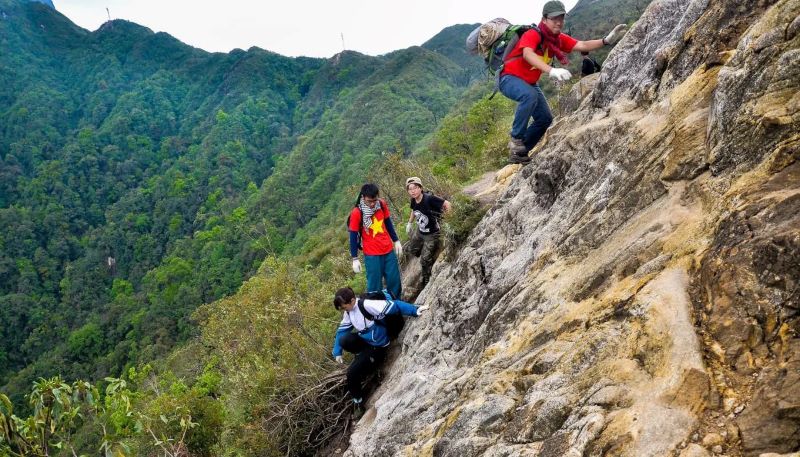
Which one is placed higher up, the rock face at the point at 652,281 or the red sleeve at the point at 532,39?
the red sleeve at the point at 532,39

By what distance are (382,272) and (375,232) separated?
70 centimetres

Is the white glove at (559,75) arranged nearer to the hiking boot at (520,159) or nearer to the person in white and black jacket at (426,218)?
the hiking boot at (520,159)

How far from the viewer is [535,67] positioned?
6562mm

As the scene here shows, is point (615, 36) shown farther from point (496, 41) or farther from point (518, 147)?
point (518, 147)

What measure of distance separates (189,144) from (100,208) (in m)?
31.4

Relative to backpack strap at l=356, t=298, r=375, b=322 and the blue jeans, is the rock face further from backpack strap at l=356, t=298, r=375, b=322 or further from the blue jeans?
backpack strap at l=356, t=298, r=375, b=322

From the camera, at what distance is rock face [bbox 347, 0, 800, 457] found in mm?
2781

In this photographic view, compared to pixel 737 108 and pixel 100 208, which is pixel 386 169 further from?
pixel 100 208

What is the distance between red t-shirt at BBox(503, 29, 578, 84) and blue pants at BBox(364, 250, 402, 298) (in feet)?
10.8

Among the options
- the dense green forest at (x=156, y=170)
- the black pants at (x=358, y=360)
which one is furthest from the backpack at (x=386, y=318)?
the dense green forest at (x=156, y=170)

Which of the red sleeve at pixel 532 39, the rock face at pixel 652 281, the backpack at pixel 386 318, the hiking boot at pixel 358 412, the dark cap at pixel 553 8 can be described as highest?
the dark cap at pixel 553 8

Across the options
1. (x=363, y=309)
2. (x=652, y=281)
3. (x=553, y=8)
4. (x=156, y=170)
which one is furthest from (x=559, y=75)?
(x=156, y=170)

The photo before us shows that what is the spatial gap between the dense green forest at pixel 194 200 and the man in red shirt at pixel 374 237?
1132mm

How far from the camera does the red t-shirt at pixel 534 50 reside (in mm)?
6363
